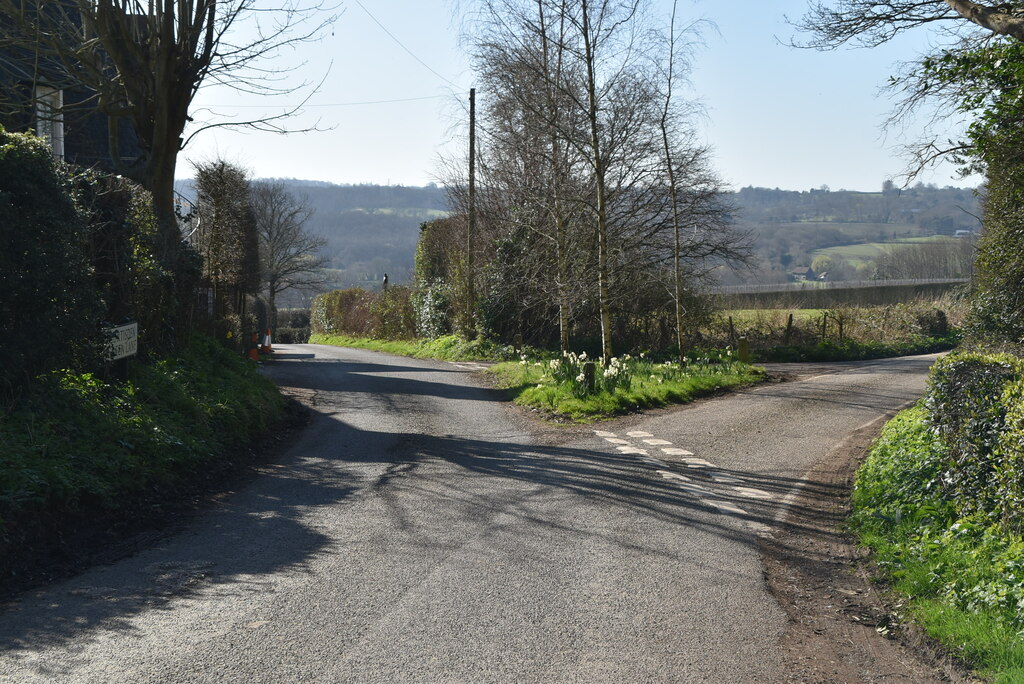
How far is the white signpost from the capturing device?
35.7 ft

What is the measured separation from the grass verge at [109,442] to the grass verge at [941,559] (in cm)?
669

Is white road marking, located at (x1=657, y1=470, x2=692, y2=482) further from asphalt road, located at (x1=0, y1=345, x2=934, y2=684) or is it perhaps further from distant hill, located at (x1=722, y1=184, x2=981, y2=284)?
distant hill, located at (x1=722, y1=184, x2=981, y2=284)

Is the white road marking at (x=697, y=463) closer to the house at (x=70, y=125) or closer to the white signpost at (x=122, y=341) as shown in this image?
the white signpost at (x=122, y=341)

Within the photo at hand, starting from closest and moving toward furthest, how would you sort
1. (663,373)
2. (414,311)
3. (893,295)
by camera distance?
(663,373)
(414,311)
(893,295)

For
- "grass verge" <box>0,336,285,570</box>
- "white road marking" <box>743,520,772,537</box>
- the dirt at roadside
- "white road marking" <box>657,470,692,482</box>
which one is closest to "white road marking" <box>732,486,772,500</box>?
Answer: the dirt at roadside

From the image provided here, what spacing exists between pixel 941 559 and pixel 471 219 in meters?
23.8

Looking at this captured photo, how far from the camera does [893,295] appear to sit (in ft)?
164

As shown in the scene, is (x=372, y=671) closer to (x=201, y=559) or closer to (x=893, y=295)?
(x=201, y=559)

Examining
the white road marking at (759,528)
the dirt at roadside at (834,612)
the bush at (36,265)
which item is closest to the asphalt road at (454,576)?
the white road marking at (759,528)

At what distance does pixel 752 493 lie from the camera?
956 centimetres

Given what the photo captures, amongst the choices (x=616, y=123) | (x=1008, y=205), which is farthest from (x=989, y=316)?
(x=616, y=123)

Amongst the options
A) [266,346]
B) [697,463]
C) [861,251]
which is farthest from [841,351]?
[861,251]

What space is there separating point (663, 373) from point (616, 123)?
5.95 meters

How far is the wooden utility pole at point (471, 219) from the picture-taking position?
91.9 ft
